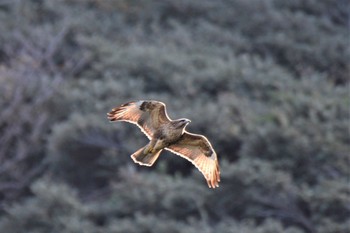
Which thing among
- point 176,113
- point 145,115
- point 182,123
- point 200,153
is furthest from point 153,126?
point 176,113

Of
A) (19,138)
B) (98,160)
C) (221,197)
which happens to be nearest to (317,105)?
(221,197)

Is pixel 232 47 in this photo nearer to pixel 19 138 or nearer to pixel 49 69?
pixel 49 69

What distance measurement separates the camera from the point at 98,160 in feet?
63.5

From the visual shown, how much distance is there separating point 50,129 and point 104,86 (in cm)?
110

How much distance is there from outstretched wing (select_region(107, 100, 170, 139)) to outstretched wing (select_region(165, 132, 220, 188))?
11.2 inches

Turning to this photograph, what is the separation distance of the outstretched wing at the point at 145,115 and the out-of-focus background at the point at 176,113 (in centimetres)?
694

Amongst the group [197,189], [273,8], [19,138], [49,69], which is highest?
[273,8]

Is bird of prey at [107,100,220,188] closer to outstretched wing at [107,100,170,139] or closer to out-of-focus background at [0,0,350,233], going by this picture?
outstretched wing at [107,100,170,139]

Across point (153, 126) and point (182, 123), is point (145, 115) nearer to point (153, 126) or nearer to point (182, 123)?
point (153, 126)

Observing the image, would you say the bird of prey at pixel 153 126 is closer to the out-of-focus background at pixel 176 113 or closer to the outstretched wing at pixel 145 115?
the outstretched wing at pixel 145 115

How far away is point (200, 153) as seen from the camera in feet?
32.9

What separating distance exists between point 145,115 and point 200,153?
70cm

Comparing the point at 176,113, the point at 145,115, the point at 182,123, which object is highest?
the point at 176,113

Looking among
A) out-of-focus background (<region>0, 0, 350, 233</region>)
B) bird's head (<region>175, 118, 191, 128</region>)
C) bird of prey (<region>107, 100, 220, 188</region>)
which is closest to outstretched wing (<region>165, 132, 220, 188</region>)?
→ bird of prey (<region>107, 100, 220, 188</region>)
